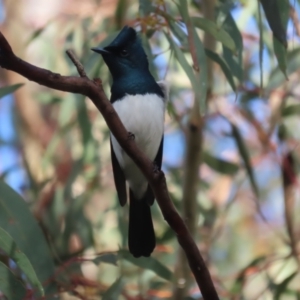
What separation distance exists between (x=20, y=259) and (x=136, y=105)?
677 mm

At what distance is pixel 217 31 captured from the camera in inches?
75.7

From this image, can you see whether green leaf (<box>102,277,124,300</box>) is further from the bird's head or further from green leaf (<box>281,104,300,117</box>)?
green leaf (<box>281,104,300,117</box>)

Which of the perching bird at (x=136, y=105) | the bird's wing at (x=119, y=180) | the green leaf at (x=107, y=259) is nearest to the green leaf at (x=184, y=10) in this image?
the perching bird at (x=136, y=105)

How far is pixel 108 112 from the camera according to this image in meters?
1.39

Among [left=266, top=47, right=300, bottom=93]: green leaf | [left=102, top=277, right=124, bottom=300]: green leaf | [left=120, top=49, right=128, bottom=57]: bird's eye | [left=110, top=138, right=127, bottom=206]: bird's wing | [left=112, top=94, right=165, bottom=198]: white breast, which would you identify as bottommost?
[left=102, top=277, right=124, bottom=300]: green leaf

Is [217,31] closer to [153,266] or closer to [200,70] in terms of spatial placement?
[200,70]

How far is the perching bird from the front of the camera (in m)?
2.12

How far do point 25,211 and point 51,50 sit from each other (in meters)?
1.30

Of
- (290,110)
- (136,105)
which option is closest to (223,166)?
(290,110)

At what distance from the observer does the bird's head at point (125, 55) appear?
214 centimetres

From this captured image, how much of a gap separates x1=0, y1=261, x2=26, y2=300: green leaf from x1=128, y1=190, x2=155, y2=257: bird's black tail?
471mm

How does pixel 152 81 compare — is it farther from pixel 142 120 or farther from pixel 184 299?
pixel 184 299

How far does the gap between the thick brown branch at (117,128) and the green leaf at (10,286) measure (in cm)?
38

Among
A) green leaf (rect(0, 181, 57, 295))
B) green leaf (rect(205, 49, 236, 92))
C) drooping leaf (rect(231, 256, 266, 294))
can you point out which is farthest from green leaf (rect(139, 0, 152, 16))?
drooping leaf (rect(231, 256, 266, 294))
